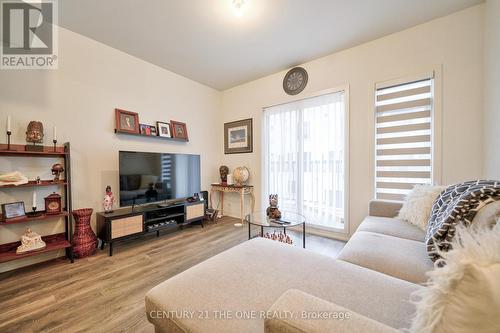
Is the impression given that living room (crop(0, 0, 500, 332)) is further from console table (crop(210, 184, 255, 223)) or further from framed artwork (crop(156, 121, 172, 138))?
console table (crop(210, 184, 255, 223))

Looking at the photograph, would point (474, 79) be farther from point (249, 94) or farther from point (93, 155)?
point (93, 155)

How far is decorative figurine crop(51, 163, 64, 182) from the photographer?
200 cm

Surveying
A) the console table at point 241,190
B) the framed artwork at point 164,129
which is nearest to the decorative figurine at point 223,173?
the console table at point 241,190

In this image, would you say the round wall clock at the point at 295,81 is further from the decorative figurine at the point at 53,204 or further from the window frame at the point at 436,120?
the decorative figurine at the point at 53,204

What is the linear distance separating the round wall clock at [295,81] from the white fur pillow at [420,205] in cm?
201

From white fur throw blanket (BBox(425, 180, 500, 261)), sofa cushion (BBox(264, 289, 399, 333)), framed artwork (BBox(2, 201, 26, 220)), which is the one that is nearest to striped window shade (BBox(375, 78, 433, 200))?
white fur throw blanket (BBox(425, 180, 500, 261))

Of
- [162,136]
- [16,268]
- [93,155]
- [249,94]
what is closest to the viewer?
[16,268]

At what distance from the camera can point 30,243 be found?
71.6 inches

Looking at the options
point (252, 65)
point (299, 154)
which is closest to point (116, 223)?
point (299, 154)

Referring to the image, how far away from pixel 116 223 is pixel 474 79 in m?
4.04

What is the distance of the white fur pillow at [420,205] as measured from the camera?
1.58 metres

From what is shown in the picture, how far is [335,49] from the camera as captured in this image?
2588 mm

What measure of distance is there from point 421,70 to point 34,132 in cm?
410

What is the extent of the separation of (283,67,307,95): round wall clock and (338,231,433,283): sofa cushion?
2318 millimetres
